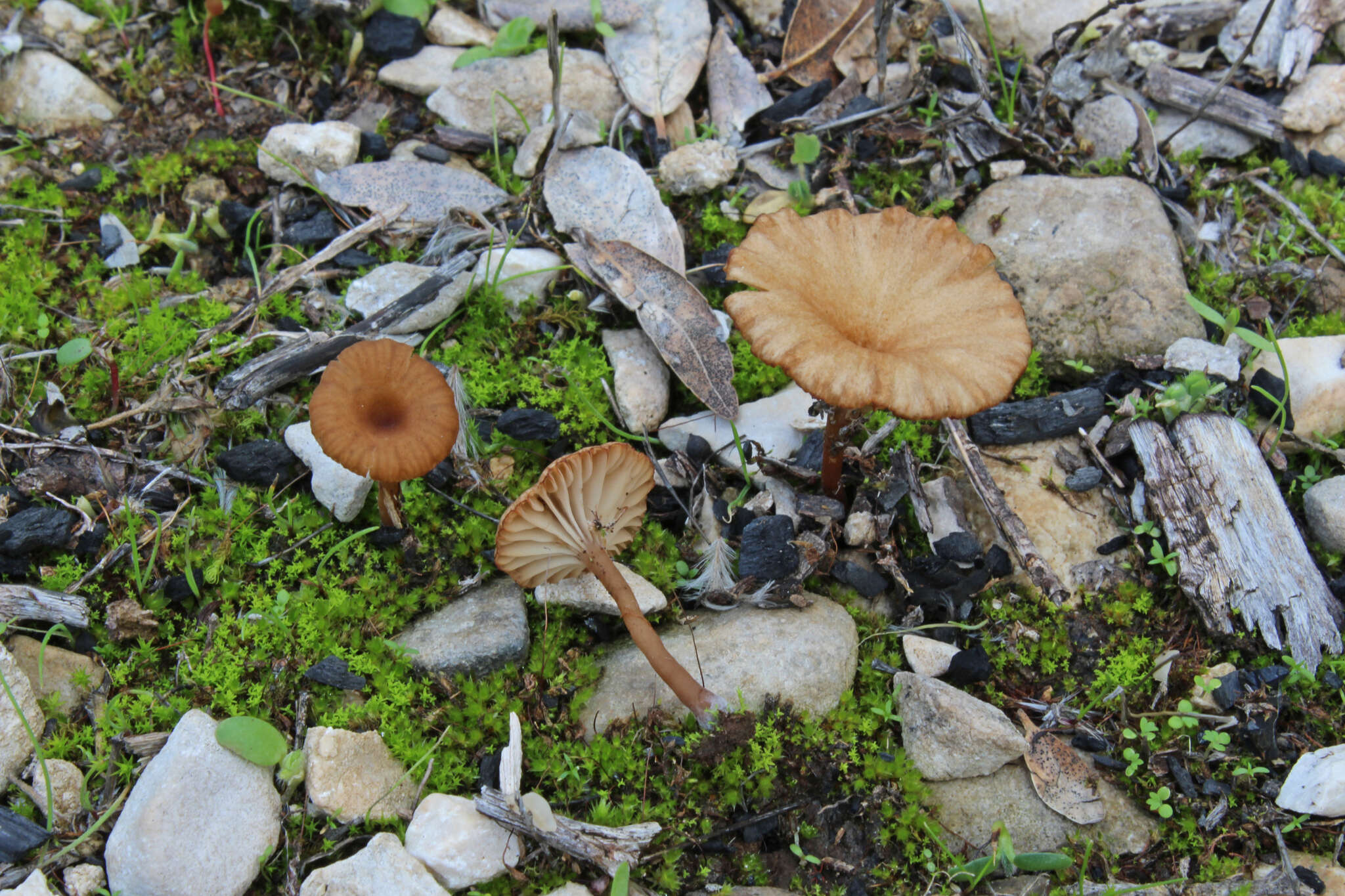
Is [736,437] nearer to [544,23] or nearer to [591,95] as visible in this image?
[591,95]

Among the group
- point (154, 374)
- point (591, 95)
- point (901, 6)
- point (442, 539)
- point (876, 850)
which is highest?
point (901, 6)

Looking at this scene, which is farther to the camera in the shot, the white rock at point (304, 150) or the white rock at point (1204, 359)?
the white rock at point (304, 150)

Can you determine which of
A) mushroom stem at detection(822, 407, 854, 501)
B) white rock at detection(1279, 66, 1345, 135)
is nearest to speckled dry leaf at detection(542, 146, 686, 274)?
mushroom stem at detection(822, 407, 854, 501)

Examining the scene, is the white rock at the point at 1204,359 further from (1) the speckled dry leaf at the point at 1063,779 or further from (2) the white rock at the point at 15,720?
(2) the white rock at the point at 15,720

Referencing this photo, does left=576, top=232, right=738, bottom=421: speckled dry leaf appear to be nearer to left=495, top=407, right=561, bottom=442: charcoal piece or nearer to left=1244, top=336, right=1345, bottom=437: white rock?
left=495, top=407, right=561, bottom=442: charcoal piece

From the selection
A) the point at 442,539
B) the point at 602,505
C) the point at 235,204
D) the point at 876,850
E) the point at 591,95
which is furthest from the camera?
the point at 591,95

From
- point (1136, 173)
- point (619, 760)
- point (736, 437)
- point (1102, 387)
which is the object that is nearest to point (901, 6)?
point (1136, 173)

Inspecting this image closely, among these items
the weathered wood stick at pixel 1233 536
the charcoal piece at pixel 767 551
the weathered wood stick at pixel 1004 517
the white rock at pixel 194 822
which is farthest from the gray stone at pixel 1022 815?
the white rock at pixel 194 822
